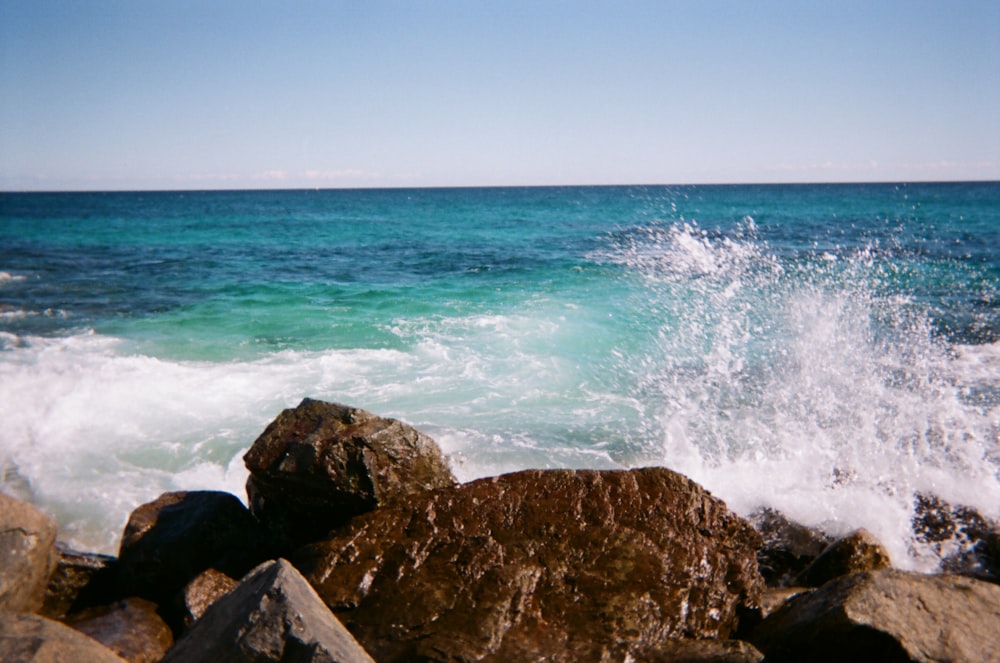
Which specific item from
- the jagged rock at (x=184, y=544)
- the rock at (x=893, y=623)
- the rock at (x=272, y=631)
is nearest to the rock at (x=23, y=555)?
the jagged rock at (x=184, y=544)

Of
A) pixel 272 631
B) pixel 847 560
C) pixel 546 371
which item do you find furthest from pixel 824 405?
pixel 272 631

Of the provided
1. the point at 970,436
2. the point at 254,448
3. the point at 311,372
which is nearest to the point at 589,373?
the point at 311,372

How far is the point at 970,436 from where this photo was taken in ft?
23.2

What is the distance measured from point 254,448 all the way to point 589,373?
5.98 metres

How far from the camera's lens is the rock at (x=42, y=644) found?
243 cm

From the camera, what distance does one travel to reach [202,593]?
379 cm

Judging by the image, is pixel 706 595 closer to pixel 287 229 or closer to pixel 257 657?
pixel 257 657

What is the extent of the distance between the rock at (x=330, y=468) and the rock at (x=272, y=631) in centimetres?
106

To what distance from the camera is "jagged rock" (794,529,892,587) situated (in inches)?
176

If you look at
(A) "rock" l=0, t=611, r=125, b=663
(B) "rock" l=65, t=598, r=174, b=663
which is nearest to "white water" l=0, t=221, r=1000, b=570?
(B) "rock" l=65, t=598, r=174, b=663

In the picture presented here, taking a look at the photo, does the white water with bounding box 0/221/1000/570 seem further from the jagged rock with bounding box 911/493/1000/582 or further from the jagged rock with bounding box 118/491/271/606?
the jagged rock with bounding box 118/491/271/606

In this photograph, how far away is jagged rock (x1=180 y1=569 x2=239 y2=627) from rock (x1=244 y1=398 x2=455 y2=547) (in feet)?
1.68

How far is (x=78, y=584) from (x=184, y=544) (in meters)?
0.63

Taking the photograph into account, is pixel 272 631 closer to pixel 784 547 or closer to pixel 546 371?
pixel 784 547
